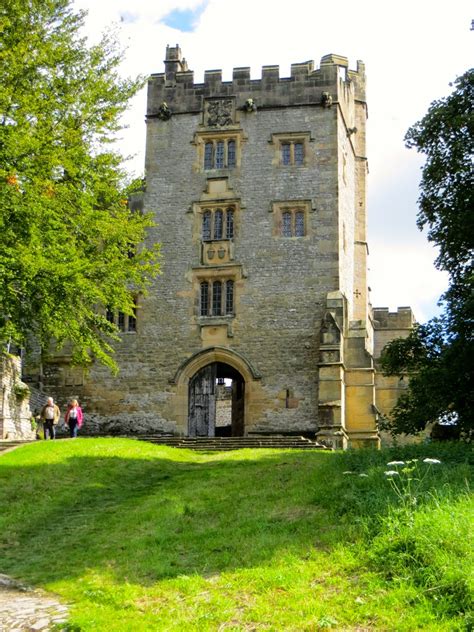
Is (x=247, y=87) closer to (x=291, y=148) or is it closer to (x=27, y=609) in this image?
(x=291, y=148)

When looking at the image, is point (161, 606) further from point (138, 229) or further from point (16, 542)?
point (138, 229)

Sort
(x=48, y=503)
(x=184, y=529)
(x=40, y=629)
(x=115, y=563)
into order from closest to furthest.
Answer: (x=40, y=629)
(x=115, y=563)
(x=184, y=529)
(x=48, y=503)

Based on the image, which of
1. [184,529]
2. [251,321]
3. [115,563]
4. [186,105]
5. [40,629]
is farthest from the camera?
[186,105]

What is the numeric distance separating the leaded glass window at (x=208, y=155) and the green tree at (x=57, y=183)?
26.1 ft

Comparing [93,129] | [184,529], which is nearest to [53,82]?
[93,129]

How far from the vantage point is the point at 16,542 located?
41.1ft

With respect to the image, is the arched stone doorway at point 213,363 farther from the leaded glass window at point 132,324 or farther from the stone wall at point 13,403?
the stone wall at point 13,403

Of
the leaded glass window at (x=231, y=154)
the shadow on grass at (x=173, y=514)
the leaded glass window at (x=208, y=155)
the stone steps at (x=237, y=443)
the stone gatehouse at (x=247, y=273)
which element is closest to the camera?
the shadow on grass at (x=173, y=514)

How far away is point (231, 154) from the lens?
2920cm

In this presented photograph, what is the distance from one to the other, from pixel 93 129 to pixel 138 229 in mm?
2515

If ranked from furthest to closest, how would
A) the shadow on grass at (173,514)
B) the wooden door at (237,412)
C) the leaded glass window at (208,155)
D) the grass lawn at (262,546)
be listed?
the wooden door at (237,412) < the leaded glass window at (208,155) < the shadow on grass at (173,514) < the grass lawn at (262,546)

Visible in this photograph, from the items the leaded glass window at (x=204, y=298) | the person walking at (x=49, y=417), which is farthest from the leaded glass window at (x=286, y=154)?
the person walking at (x=49, y=417)

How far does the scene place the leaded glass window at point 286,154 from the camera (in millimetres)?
28781

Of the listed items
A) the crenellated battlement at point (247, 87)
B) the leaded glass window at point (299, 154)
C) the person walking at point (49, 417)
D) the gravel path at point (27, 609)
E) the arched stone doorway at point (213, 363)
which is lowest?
the gravel path at point (27, 609)
